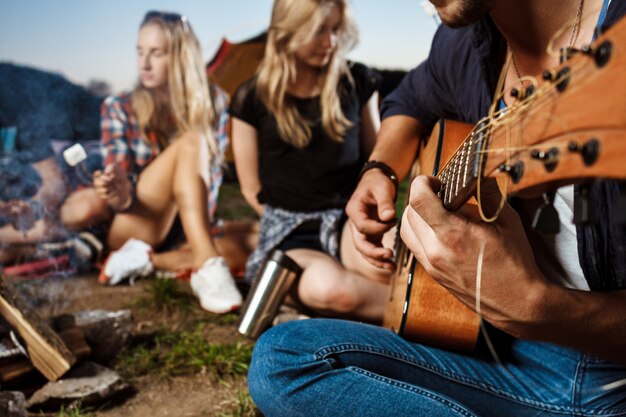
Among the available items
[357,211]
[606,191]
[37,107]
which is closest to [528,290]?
[606,191]

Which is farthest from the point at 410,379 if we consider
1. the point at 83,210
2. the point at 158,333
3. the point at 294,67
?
the point at 83,210

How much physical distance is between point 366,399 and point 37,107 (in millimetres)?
2837

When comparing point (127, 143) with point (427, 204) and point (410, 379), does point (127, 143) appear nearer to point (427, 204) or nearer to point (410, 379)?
point (410, 379)

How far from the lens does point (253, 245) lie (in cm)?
371

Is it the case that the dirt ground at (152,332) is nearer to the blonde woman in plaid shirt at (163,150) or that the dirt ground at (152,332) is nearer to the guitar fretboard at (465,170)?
the blonde woman in plaid shirt at (163,150)

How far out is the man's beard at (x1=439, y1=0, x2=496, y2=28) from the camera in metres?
1.39

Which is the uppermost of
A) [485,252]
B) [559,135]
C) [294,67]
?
[294,67]

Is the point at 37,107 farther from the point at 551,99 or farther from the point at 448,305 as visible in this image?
the point at 551,99

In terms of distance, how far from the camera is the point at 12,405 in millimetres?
1839

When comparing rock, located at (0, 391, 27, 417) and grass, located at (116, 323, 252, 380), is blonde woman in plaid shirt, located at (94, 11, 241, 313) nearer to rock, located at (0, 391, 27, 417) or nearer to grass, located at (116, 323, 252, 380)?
grass, located at (116, 323, 252, 380)

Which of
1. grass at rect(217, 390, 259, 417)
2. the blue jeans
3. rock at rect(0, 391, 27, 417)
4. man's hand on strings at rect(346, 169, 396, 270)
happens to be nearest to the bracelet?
man's hand on strings at rect(346, 169, 396, 270)

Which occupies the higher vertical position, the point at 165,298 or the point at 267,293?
the point at 267,293

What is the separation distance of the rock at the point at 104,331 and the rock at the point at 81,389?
0.16 m

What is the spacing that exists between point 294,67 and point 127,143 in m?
1.11
